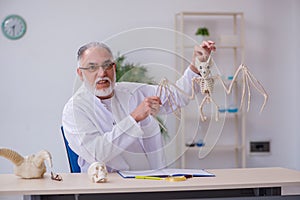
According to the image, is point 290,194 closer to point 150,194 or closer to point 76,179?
point 150,194

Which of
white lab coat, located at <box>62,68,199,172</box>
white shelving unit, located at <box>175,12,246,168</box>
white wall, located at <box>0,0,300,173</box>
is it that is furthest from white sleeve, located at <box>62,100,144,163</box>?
white shelving unit, located at <box>175,12,246,168</box>

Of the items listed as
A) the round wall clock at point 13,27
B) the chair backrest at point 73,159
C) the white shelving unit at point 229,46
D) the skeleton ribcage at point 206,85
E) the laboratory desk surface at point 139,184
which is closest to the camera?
the laboratory desk surface at point 139,184

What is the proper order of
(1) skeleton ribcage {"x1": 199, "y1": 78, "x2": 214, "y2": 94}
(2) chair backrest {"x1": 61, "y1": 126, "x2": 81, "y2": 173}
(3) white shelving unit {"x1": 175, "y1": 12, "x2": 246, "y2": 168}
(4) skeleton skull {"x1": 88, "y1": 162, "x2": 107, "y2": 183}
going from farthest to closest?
(3) white shelving unit {"x1": 175, "y1": 12, "x2": 246, "y2": 168} < (2) chair backrest {"x1": 61, "y1": 126, "x2": 81, "y2": 173} < (1) skeleton ribcage {"x1": 199, "y1": 78, "x2": 214, "y2": 94} < (4) skeleton skull {"x1": 88, "y1": 162, "x2": 107, "y2": 183}

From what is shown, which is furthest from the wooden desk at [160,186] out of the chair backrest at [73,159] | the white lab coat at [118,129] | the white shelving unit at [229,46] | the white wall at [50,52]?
the white shelving unit at [229,46]

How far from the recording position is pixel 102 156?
6.70 feet

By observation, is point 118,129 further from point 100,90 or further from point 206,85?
point 206,85

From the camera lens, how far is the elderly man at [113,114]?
2012mm

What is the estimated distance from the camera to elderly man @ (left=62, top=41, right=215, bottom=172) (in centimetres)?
201

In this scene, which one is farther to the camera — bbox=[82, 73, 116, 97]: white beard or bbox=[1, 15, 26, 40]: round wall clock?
bbox=[1, 15, 26, 40]: round wall clock

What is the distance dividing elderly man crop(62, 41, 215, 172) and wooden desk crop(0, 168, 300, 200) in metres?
0.12

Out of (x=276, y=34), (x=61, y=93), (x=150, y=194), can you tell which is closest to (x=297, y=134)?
(x=276, y=34)

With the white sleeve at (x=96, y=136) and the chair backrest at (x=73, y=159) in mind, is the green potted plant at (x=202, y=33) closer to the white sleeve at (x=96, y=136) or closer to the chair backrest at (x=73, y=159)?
the chair backrest at (x=73, y=159)

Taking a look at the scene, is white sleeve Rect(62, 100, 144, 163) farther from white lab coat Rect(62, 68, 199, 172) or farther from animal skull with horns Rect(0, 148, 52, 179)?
animal skull with horns Rect(0, 148, 52, 179)

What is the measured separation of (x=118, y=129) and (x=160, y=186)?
1.05 ft
